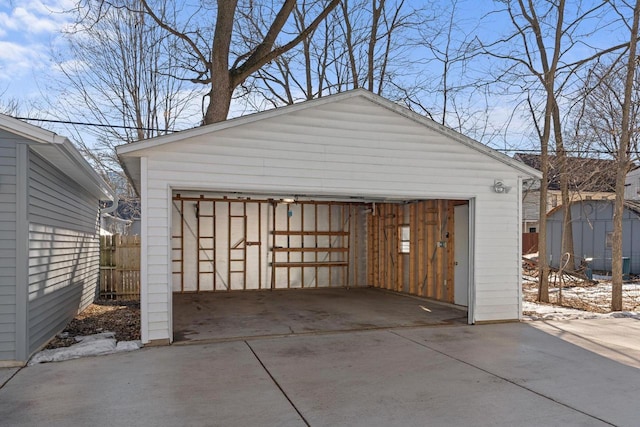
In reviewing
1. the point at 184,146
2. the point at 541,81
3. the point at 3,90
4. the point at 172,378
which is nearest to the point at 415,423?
the point at 172,378

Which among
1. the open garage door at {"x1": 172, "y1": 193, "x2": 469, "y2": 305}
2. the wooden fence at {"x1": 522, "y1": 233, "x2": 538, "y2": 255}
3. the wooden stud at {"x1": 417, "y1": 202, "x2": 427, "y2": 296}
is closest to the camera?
the wooden stud at {"x1": 417, "y1": 202, "x2": 427, "y2": 296}

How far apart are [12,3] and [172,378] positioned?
7.43 m

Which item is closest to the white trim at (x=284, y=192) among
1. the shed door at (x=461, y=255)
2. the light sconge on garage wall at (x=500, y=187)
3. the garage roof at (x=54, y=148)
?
the light sconge on garage wall at (x=500, y=187)

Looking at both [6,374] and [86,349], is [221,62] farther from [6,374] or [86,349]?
[6,374]

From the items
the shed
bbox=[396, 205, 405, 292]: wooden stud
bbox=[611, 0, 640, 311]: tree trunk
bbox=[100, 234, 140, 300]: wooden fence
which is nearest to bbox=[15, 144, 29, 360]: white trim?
the shed

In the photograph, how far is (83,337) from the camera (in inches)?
270

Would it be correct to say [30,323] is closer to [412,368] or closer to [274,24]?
[412,368]

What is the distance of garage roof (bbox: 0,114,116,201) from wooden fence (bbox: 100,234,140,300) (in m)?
4.03

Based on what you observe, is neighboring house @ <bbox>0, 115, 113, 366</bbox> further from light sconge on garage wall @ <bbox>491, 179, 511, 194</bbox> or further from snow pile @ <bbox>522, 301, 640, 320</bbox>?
snow pile @ <bbox>522, 301, 640, 320</bbox>

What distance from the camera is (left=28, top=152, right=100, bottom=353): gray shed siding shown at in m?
5.77

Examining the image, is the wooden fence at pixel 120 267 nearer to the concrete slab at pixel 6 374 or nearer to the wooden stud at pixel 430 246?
the concrete slab at pixel 6 374

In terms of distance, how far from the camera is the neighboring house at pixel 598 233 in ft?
57.4

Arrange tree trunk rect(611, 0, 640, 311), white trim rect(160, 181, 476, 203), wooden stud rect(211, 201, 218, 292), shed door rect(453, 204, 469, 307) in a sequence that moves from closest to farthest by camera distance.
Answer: white trim rect(160, 181, 476, 203)
shed door rect(453, 204, 469, 307)
tree trunk rect(611, 0, 640, 311)
wooden stud rect(211, 201, 218, 292)

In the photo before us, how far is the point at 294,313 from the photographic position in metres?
9.13
